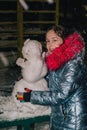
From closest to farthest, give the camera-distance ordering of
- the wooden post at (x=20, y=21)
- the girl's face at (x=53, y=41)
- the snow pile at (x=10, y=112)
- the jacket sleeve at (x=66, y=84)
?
the jacket sleeve at (x=66, y=84) < the girl's face at (x=53, y=41) < the snow pile at (x=10, y=112) < the wooden post at (x=20, y=21)

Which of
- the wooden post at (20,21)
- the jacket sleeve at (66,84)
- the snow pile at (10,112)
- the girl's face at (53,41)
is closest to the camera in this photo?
the jacket sleeve at (66,84)

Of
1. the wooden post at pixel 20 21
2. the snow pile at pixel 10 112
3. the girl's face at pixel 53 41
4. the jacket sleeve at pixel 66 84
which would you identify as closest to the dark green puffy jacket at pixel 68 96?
the jacket sleeve at pixel 66 84

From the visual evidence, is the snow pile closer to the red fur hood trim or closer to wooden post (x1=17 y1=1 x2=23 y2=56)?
the red fur hood trim

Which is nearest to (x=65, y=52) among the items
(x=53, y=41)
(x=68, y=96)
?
(x=53, y=41)

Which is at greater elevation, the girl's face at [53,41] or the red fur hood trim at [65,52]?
the girl's face at [53,41]

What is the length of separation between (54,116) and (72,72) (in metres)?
0.42

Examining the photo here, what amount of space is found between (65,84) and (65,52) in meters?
0.23

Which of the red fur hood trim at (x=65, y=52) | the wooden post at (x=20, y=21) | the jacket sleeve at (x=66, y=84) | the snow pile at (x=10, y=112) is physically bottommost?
the snow pile at (x=10, y=112)

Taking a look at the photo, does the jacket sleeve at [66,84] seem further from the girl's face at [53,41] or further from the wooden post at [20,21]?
the wooden post at [20,21]

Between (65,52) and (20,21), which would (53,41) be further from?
(20,21)

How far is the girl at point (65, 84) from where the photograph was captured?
7.86ft

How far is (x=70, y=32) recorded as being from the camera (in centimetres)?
255

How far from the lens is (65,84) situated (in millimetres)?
2379

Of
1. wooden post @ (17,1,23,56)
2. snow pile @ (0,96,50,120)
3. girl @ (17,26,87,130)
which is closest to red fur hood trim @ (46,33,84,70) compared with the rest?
girl @ (17,26,87,130)
